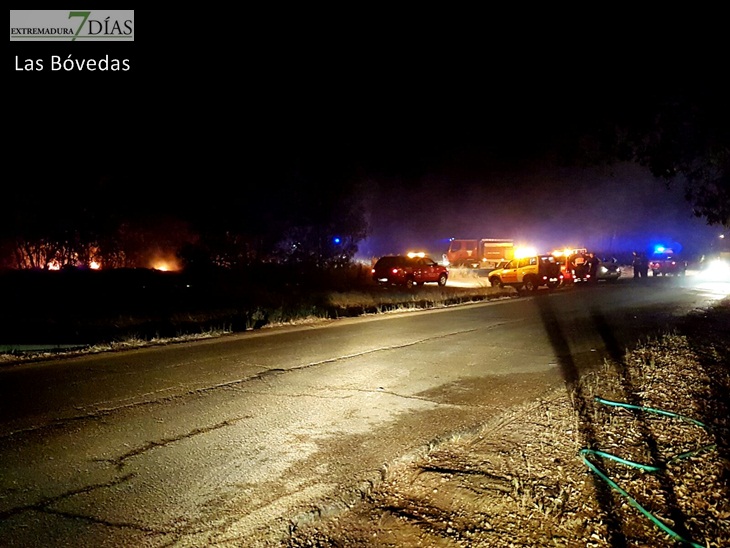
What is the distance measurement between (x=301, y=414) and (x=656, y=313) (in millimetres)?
14356

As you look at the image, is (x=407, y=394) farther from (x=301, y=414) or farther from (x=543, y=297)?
(x=543, y=297)

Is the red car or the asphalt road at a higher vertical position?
the red car

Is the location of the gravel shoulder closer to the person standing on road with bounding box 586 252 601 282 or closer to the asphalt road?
the asphalt road

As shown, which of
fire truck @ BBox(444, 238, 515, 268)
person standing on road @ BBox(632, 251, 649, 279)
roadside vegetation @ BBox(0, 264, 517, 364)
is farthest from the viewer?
fire truck @ BBox(444, 238, 515, 268)

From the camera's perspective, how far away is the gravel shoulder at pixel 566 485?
3611mm

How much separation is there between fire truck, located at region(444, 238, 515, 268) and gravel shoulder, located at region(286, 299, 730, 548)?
112 feet

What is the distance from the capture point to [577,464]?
468 cm

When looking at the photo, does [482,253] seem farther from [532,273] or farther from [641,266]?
[532,273]

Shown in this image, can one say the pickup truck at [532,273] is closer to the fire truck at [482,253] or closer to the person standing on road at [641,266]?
the fire truck at [482,253]

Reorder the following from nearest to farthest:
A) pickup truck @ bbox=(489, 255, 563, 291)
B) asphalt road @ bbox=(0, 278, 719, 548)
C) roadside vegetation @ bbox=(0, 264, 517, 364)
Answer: asphalt road @ bbox=(0, 278, 719, 548) < roadside vegetation @ bbox=(0, 264, 517, 364) < pickup truck @ bbox=(489, 255, 563, 291)

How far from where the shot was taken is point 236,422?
20.2 feet

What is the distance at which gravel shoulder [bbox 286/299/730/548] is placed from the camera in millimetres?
3611

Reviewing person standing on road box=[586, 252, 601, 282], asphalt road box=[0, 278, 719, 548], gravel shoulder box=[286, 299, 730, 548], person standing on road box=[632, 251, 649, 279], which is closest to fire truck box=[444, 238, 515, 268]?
person standing on road box=[586, 252, 601, 282]

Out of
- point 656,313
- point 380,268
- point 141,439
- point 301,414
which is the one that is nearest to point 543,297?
point 656,313
